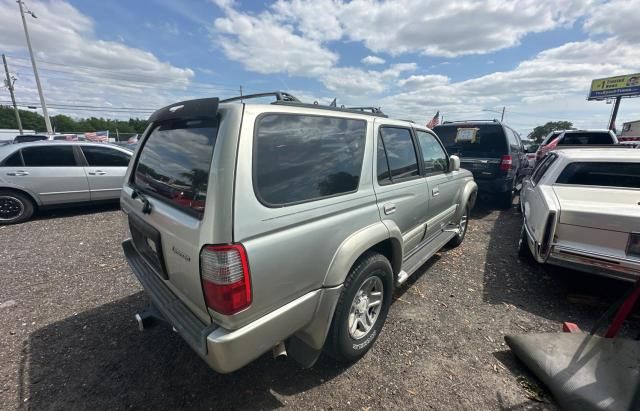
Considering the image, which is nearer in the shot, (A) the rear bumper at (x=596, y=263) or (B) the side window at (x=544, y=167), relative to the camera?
(A) the rear bumper at (x=596, y=263)

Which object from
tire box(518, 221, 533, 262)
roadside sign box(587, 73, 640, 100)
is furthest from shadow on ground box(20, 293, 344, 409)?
roadside sign box(587, 73, 640, 100)

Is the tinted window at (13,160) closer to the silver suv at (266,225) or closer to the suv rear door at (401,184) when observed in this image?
the silver suv at (266,225)

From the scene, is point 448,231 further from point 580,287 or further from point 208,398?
point 208,398

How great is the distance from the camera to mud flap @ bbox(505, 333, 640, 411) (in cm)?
179

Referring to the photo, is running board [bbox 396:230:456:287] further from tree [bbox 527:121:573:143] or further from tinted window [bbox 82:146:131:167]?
tree [bbox 527:121:573:143]

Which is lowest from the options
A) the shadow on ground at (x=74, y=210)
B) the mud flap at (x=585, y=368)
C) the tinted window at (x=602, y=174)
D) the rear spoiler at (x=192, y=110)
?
the shadow on ground at (x=74, y=210)

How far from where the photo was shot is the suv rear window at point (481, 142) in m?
6.39

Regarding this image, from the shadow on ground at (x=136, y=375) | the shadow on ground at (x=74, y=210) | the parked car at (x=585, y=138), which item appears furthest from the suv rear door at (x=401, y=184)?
the parked car at (x=585, y=138)

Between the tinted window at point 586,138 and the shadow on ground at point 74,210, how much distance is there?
45.3ft

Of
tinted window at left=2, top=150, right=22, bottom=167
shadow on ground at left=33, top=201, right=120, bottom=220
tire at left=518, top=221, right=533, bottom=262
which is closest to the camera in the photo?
tire at left=518, top=221, right=533, bottom=262

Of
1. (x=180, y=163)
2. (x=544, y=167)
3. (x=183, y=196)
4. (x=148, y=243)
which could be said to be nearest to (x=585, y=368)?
(x=183, y=196)

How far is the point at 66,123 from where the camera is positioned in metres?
73.0

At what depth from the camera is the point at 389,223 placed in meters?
2.41

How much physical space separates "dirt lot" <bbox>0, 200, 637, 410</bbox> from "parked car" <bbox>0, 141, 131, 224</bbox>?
2.17 m
